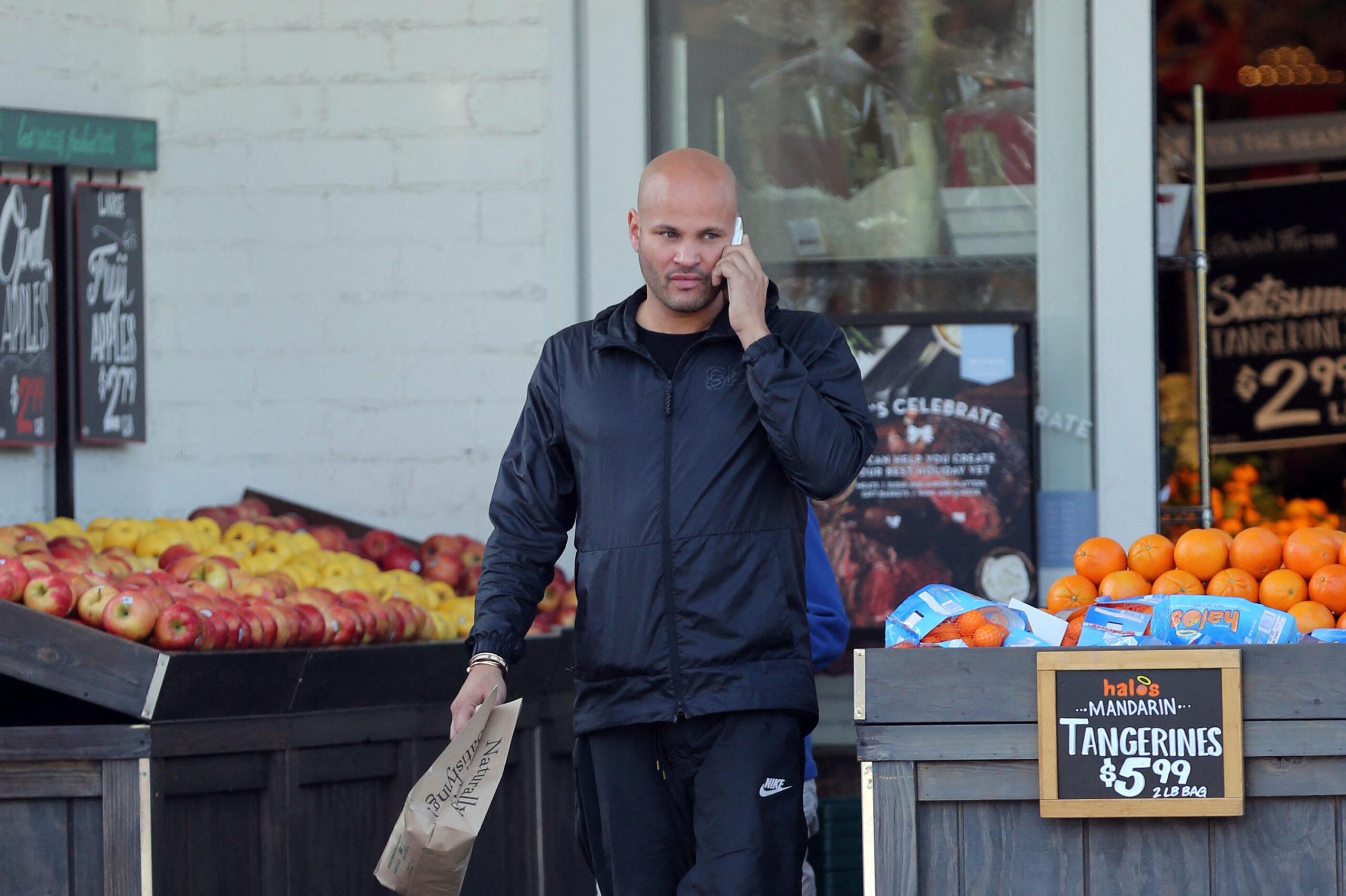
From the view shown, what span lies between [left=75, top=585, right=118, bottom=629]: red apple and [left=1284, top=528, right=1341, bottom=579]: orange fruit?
8.42 feet

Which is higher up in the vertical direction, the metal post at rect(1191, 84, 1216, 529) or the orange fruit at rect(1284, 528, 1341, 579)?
the metal post at rect(1191, 84, 1216, 529)

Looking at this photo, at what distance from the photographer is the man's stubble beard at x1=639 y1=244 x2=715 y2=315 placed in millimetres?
3291

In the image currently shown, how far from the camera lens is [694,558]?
320 cm

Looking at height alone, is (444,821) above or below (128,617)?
below

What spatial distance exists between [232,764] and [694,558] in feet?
5.18

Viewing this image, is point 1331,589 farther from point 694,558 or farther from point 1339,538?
point 694,558

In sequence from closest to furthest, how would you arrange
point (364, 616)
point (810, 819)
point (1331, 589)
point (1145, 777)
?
point (1145, 777) < point (1331, 589) < point (810, 819) < point (364, 616)

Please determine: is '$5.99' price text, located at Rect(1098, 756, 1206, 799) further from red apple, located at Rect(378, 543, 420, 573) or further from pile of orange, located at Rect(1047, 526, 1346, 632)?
red apple, located at Rect(378, 543, 420, 573)

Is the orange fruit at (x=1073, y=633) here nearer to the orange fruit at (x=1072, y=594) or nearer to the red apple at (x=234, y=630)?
the orange fruit at (x=1072, y=594)

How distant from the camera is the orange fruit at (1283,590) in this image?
347 centimetres

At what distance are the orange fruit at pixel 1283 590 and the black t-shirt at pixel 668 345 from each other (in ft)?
3.94

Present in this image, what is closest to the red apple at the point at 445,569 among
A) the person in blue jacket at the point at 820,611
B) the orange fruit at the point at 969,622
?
the person in blue jacket at the point at 820,611

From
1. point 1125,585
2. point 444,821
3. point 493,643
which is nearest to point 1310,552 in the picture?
point 1125,585

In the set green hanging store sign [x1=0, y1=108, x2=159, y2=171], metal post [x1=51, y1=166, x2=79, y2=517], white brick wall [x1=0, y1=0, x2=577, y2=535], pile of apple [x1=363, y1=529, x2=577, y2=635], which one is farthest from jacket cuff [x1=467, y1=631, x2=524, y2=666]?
green hanging store sign [x1=0, y1=108, x2=159, y2=171]
